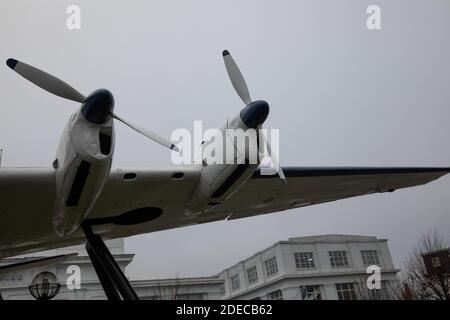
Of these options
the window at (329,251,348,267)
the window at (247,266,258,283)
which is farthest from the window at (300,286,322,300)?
the window at (247,266,258,283)

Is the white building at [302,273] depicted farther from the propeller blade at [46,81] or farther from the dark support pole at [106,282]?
the propeller blade at [46,81]

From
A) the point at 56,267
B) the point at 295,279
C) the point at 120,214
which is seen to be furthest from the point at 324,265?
the point at 120,214

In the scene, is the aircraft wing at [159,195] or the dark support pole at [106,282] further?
the dark support pole at [106,282]

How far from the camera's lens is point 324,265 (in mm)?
46656

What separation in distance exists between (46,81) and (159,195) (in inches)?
150

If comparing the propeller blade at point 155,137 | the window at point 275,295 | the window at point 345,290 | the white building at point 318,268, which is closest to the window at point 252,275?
the white building at point 318,268

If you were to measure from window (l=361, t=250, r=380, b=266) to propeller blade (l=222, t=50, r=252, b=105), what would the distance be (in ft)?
138

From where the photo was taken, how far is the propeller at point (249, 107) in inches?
356

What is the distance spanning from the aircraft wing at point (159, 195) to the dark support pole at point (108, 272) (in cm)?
72

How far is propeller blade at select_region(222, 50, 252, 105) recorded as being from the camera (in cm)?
1088
